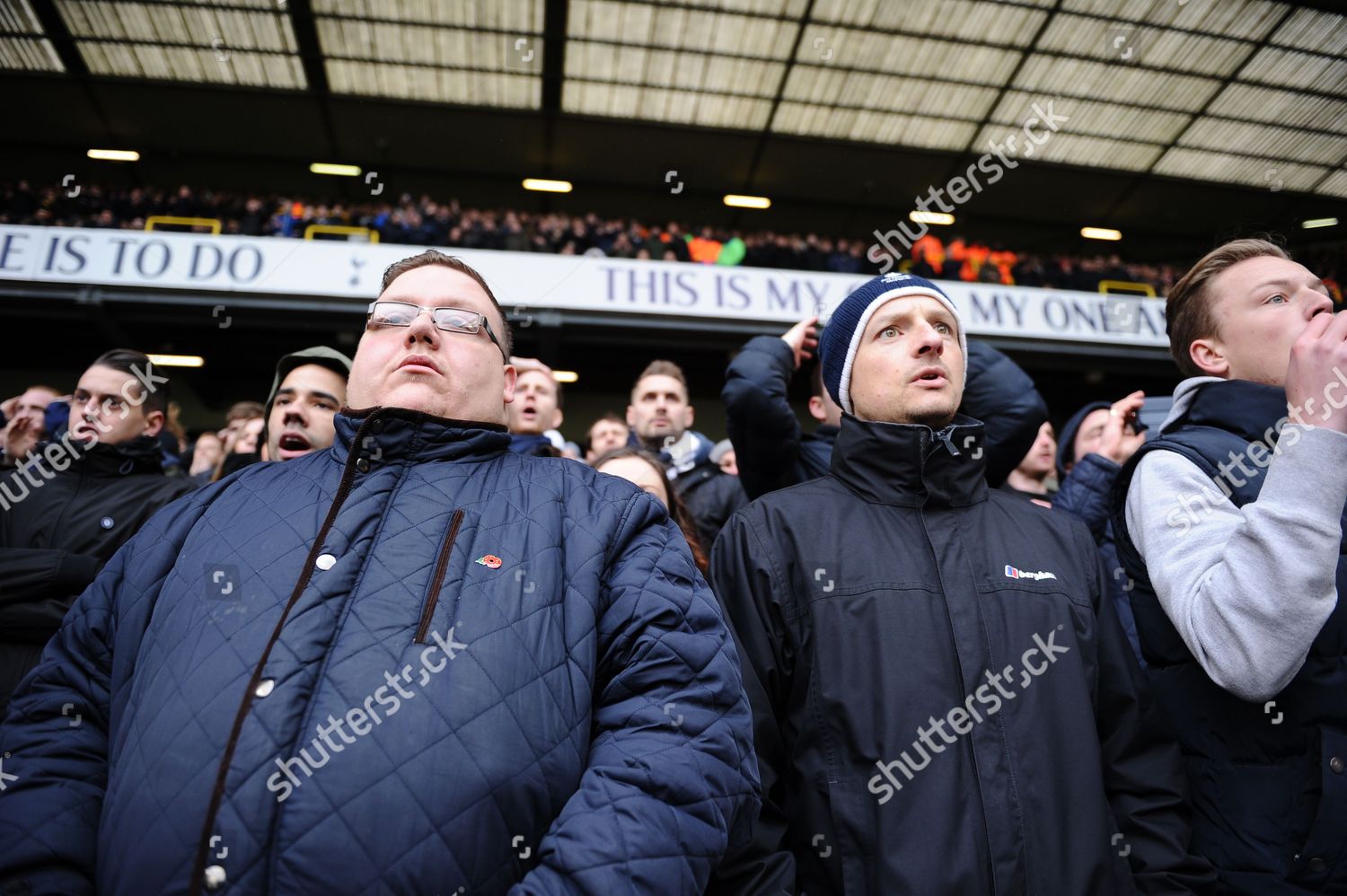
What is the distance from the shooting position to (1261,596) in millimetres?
1315

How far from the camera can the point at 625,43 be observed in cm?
1248

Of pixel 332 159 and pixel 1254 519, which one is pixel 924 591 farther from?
pixel 332 159

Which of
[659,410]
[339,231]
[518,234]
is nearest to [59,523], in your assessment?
[659,410]

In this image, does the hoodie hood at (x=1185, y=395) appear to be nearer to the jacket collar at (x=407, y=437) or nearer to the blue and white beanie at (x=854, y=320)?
the blue and white beanie at (x=854, y=320)

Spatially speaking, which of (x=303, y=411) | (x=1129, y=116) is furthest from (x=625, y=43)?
(x=303, y=411)

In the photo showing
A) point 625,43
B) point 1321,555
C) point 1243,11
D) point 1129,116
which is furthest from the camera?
point 1129,116

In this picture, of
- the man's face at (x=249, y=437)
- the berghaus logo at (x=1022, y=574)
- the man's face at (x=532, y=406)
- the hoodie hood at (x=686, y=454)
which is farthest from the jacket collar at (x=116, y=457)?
the berghaus logo at (x=1022, y=574)

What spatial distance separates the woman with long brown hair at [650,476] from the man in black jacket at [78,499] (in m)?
1.45

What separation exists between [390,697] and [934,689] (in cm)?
96

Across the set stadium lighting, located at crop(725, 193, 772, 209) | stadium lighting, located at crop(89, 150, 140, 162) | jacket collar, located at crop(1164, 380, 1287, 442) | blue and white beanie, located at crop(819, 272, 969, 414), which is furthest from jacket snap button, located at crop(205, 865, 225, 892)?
stadium lighting, located at crop(89, 150, 140, 162)

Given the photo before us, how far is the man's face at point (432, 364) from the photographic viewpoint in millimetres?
1509

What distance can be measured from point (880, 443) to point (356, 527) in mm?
1076

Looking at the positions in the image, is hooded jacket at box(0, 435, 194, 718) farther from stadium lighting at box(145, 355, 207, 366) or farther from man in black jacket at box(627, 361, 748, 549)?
stadium lighting at box(145, 355, 207, 366)

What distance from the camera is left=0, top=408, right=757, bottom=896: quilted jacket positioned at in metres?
1.01
